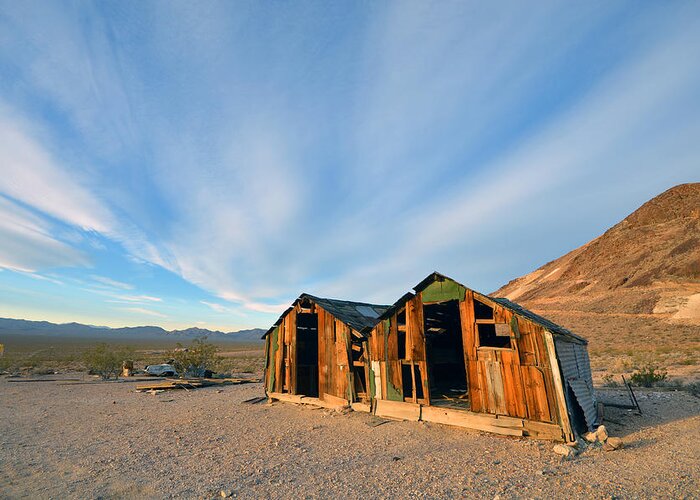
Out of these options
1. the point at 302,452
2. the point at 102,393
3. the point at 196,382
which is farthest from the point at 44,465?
the point at 196,382

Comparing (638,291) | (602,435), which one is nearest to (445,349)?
(602,435)

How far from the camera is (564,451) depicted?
10.2m

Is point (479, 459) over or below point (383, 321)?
below

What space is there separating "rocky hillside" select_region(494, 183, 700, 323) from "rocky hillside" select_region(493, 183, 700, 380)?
114 mm

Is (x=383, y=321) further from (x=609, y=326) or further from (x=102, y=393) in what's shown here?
(x=609, y=326)

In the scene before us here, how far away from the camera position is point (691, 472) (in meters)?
8.83

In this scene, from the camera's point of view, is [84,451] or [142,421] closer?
[84,451]

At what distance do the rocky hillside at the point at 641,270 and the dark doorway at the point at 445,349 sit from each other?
145 feet

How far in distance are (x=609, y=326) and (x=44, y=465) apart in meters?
61.6

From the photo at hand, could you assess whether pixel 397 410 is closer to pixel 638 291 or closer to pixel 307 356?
pixel 307 356

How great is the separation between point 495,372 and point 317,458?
6.75 meters

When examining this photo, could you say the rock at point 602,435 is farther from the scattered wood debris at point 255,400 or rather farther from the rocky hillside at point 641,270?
the rocky hillside at point 641,270

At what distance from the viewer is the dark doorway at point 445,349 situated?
19.0m

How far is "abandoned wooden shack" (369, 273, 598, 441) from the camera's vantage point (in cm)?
1173
